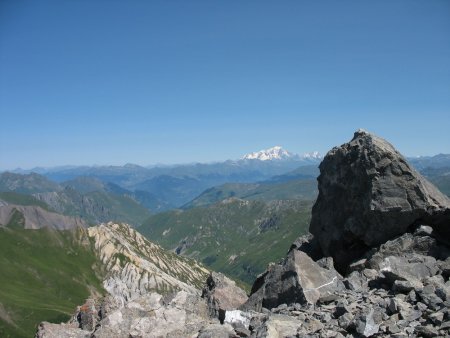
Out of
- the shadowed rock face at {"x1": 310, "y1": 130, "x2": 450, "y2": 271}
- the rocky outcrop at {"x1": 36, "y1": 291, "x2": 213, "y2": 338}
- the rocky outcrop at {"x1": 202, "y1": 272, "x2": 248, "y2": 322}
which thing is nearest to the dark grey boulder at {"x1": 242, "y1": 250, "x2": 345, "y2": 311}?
the rocky outcrop at {"x1": 202, "y1": 272, "x2": 248, "y2": 322}

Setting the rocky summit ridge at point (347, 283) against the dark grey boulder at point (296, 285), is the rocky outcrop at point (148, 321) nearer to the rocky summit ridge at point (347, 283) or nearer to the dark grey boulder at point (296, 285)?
the rocky summit ridge at point (347, 283)

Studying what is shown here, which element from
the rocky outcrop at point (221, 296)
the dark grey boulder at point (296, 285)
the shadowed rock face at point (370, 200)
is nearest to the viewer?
the dark grey boulder at point (296, 285)

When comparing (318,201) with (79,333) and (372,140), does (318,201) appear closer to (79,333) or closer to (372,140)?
(372,140)

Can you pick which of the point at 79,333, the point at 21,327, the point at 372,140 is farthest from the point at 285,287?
the point at 21,327

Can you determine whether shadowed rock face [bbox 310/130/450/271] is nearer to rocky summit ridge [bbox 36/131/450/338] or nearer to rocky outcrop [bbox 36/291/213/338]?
rocky summit ridge [bbox 36/131/450/338]

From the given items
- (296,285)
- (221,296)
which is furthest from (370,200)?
(221,296)

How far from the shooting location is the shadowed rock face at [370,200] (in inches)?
1265

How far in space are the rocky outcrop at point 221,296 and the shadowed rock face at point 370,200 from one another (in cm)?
1034

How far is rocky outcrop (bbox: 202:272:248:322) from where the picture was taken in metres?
27.3

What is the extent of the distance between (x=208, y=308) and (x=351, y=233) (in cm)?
1437

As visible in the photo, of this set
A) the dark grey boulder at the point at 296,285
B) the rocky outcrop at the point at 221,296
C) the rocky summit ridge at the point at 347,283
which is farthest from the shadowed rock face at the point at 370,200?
the rocky outcrop at the point at 221,296

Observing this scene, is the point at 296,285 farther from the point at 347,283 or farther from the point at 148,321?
the point at 148,321

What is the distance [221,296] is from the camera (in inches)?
1147

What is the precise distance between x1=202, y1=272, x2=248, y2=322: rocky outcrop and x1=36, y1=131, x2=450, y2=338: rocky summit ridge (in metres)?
0.09
